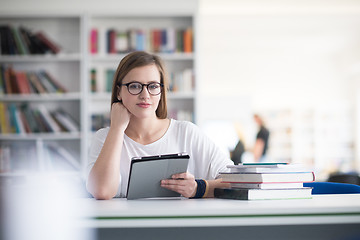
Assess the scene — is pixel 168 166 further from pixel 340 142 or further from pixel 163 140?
pixel 340 142

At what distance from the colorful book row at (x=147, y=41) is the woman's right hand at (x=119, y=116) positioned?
2.65m

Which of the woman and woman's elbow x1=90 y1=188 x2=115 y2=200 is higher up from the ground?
the woman

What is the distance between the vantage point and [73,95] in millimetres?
4219

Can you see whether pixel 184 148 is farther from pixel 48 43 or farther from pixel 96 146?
pixel 48 43

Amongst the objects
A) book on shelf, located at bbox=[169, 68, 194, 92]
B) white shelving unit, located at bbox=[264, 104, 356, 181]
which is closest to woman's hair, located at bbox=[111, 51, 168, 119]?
book on shelf, located at bbox=[169, 68, 194, 92]

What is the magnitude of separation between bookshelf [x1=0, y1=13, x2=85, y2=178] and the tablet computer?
2.81m

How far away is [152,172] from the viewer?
142 cm

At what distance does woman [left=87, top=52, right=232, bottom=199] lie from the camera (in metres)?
1.55

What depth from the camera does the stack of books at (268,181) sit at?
1.32m

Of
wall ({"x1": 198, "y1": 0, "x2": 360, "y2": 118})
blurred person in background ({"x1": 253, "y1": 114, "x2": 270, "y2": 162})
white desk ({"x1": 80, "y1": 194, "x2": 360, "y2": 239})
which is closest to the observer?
white desk ({"x1": 80, "y1": 194, "x2": 360, "y2": 239})

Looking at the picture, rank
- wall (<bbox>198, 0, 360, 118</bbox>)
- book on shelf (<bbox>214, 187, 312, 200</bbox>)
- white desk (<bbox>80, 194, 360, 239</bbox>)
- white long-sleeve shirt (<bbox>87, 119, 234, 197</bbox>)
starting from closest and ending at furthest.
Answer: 1. white desk (<bbox>80, 194, 360, 239</bbox>)
2. book on shelf (<bbox>214, 187, 312, 200</bbox>)
3. white long-sleeve shirt (<bbox>87, 119, 234, 197</bbox>)
4. wall (<bbox>198, 0, 360, 118</bbox>)

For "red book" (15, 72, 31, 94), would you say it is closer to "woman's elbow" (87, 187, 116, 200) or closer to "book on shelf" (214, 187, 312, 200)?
"woman's elbow" (87, 187, 116, 200)

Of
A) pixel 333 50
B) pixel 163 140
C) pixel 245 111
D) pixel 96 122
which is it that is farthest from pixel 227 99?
pixel 163 140

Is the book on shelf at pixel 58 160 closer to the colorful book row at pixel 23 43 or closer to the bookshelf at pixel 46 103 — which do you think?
the bookshelf at pixel 46 103
